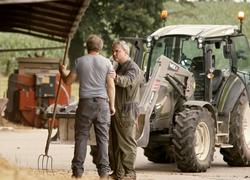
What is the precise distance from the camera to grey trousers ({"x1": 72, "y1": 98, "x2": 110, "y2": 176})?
1331 centimetres

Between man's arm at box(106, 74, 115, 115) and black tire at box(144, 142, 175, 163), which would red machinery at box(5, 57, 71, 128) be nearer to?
black tire at box(144, 142, 175, 163)

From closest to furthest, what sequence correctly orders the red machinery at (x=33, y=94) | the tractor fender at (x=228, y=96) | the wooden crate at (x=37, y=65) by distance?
the tractor fender at (x=228, y=96), the red machinery at (x=33, y=94), the wooden crate at (x=37, y=65)

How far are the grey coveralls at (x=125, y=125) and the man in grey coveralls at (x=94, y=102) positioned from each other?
0.74m

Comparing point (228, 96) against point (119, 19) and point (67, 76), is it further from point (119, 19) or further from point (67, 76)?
point (119, 19)

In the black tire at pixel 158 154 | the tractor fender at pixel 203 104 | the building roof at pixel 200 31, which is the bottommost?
the black tire at pixel 158 154

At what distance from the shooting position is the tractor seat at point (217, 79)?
18.5m

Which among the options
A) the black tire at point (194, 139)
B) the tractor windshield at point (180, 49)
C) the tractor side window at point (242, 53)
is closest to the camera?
the black tire at point (194, 139)

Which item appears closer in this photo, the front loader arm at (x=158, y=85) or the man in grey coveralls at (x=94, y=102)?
the man in grey coveralls at (x=94, y=102)

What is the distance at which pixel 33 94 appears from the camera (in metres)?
28.6

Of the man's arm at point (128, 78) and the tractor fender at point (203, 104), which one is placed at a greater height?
the man's arm at point (128, 78)

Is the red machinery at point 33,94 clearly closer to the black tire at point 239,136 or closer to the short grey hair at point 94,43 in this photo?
the black tire at point 239,136

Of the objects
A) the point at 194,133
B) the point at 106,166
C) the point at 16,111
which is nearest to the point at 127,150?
the point at 106,166

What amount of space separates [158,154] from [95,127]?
550cm

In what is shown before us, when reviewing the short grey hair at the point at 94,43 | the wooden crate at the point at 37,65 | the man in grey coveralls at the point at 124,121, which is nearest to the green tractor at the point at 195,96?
the man in grey coveralls at the point at 124,121
